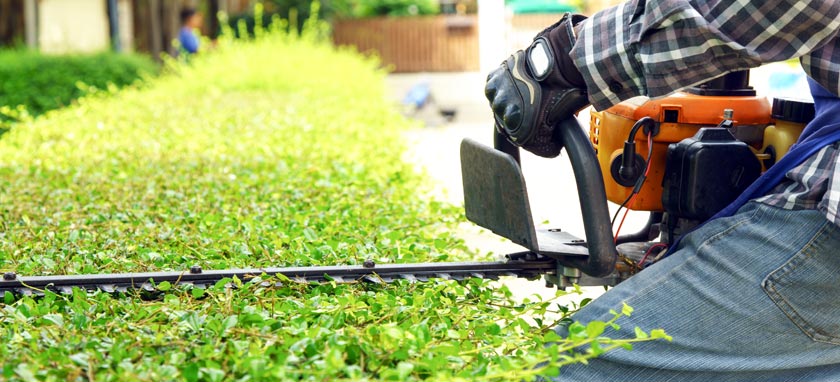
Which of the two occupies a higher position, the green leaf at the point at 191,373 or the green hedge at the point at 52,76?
the green leaf at the point at 191,373

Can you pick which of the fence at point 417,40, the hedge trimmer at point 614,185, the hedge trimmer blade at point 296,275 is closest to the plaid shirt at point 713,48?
the hedge trimmer at point 614,185

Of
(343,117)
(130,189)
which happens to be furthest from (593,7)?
(130,189)

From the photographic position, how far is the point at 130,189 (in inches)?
172

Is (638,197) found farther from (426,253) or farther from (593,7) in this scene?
(593,7)

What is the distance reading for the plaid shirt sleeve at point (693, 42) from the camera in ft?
6.63

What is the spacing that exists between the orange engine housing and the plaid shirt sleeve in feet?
0.97

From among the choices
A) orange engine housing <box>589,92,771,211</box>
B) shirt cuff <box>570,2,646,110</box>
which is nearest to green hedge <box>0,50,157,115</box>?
orange engine housing <box>589,92,771,211</box>

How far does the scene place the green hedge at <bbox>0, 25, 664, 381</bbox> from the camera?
1.88m

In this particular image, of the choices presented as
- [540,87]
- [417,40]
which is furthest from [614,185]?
[417,40]

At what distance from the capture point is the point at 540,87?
7.43ft

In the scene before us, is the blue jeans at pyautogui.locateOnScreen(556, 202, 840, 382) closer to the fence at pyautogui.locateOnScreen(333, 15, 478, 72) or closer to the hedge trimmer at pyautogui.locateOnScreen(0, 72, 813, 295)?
the hedge trimmer at pyautogui.locateOnScreen(0, 72, 813, 295)

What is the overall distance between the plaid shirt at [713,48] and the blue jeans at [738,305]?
0.26 feet

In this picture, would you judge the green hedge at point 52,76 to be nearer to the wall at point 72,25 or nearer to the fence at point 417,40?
the wall at point 72,25

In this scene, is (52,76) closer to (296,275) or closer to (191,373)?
(296,275)
